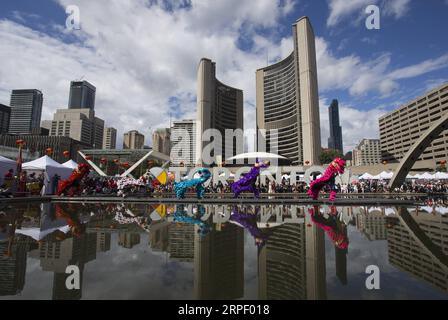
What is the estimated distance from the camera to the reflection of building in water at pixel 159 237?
527 cm

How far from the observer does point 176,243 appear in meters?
5.52

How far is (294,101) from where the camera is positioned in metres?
95.2

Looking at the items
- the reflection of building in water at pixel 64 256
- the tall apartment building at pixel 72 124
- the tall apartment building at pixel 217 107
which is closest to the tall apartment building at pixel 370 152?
the tall apartment building at pixel 217 107

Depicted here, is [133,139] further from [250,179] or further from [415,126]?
[250,179]

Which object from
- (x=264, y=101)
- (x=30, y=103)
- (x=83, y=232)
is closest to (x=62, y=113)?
(x=30, y=103)

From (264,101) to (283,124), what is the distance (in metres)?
17.2

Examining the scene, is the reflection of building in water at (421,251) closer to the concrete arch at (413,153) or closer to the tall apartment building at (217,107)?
the concrete arch at (413,153)

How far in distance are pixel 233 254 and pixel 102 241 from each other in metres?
3.20

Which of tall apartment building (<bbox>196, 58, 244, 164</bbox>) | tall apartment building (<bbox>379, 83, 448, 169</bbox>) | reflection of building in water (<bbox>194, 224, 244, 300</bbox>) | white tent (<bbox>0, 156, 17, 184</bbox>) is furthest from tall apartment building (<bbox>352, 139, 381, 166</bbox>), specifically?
reflection of building in water (<bbox>194, 224, 244, 300</bbox>)

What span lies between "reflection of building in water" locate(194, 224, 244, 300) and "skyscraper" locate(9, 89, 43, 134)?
21919 centimetres

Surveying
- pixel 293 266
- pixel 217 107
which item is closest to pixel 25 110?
pixel 217 107

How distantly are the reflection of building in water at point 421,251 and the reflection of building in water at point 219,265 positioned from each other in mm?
2650

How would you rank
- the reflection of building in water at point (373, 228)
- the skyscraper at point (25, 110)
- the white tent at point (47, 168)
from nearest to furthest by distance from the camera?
the reflection of building in water at point (373, 228), the white tent at point (47, 168), the skyscraper at point (25, 110)
